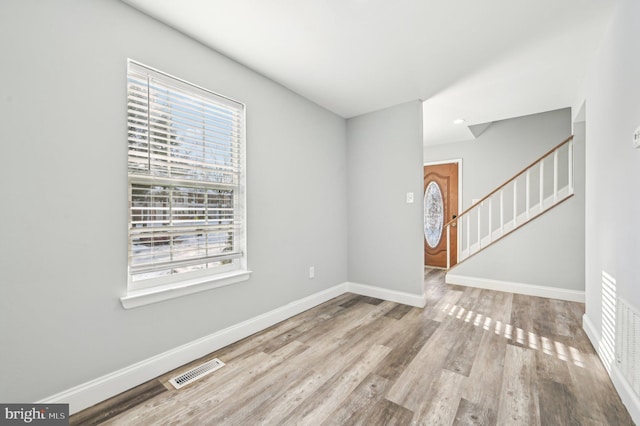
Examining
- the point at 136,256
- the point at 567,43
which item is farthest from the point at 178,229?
the point at 567,43

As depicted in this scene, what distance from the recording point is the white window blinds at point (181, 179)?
1.82 metres

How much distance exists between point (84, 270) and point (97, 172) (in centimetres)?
57

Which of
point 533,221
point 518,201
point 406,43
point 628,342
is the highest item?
point 406,43

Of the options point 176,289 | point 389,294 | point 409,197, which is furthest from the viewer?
point 389,294

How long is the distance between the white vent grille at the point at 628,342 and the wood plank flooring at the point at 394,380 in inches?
8.0

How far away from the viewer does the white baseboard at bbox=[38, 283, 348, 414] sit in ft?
5.02

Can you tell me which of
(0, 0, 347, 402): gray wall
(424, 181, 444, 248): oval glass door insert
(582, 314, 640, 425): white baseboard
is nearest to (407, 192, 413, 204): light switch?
(582, 314, 640, 425): white baseboard

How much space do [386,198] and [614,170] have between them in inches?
78.5

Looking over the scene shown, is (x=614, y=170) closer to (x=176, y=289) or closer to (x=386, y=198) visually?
(x=386, y=198)

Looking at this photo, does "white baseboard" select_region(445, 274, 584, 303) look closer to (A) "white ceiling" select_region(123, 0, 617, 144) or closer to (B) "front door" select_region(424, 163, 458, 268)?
(B) "front door" select_region(424, 163, 458, 268)

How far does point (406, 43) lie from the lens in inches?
84.1

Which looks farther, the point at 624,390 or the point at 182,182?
the point at 182,182

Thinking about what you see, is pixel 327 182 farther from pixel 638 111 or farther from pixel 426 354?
pixel 638 111

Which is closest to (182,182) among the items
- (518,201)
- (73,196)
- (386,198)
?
(73,196)
